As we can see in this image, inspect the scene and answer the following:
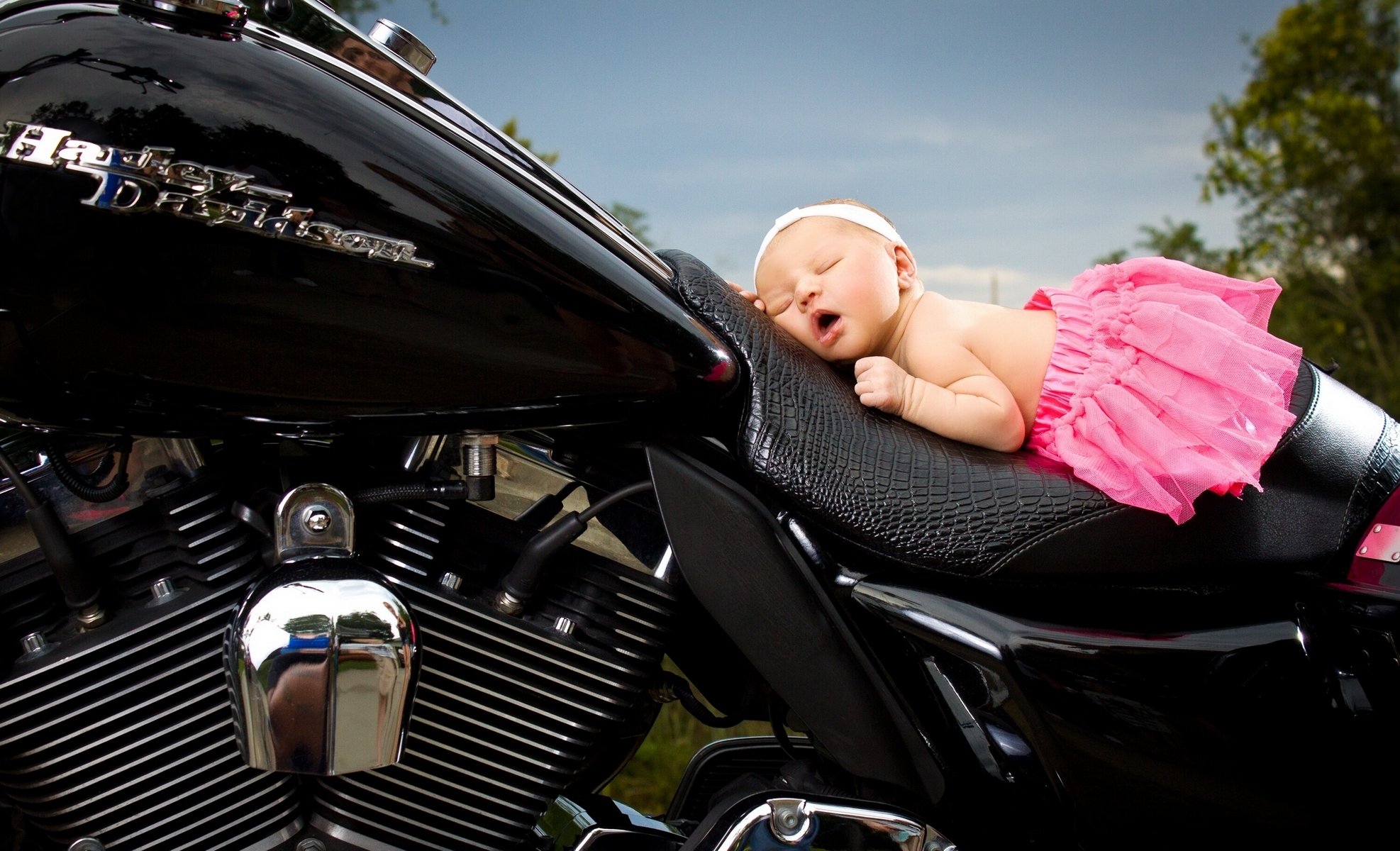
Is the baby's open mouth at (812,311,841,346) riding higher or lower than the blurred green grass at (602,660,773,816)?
higher

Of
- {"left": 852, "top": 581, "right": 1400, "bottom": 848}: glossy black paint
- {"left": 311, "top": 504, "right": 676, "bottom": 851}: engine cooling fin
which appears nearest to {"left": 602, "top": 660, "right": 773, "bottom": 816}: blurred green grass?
{"left": 311, "top": 504, "right": 676, "bottom": 851}: engine cooling fin

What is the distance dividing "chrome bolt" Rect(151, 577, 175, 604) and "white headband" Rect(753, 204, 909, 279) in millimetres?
711

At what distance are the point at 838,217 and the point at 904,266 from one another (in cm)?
12

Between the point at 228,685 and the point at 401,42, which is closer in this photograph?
the point at 228,685

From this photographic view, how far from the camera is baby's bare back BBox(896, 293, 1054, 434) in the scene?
1.21 meters

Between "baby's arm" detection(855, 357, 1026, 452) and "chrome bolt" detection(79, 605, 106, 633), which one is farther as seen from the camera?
"baby's arm" detection(855, 357, 1026, 452)

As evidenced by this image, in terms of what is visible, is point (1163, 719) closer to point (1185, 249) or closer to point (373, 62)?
point (373, 62)

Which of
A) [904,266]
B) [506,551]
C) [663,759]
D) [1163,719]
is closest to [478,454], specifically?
[506,551]

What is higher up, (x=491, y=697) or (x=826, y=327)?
(x=826, y=327)

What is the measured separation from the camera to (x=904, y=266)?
4.31 ft

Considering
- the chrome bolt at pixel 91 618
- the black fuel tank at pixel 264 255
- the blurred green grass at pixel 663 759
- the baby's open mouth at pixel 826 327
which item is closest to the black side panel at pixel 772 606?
the black fuel tank at pixel 264 255

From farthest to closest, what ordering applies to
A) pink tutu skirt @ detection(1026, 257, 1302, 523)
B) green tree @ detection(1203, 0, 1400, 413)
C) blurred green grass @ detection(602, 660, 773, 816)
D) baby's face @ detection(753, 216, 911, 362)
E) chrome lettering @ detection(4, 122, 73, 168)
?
1. green tree @ detection(1203, 0, 1400, 413)
2. blurred green grass @ detection(602, 660, 773, 816)
3. baby's face @ detection(753, 216, 911, 362)
4. pink tutu skirt @ detection(1026, 257, 1302, 523)
5. chrome lettering @ detection(4, 122, 73, 168)

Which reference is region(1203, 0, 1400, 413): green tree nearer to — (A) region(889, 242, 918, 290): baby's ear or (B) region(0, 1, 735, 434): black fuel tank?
(A) region(889, 242, 918, 290): baby's ear

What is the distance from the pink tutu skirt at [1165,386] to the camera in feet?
3.49
